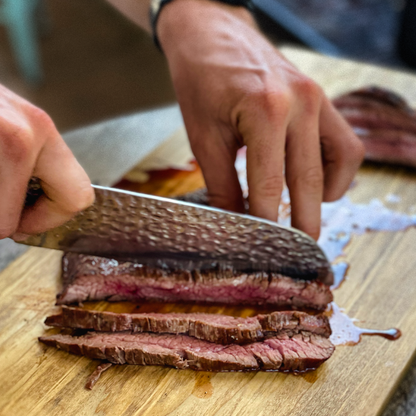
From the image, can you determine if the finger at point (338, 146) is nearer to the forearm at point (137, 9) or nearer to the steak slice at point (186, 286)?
the steak slice at point (186, 286)

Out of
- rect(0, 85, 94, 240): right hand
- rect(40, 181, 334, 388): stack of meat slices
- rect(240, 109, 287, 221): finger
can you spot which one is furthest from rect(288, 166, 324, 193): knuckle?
rect(0, 85, 94, 240): right hand

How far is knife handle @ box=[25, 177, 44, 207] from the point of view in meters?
1.63

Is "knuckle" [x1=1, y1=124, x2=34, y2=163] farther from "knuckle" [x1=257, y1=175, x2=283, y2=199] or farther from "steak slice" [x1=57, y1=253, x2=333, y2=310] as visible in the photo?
"knuckle" [x1=257, y1=175, x2=283, y2=199]

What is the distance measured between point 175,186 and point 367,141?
3.78 feet

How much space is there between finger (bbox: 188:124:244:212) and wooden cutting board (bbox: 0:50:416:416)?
482 mm

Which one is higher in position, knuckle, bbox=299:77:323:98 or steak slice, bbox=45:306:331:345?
knuckle, bbox=299:77:323:98

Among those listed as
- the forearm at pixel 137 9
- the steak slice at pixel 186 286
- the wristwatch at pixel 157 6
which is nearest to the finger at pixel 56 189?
the steak slice at pixel 186 286

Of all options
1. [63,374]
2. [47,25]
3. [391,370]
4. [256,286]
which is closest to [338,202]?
[256,286]

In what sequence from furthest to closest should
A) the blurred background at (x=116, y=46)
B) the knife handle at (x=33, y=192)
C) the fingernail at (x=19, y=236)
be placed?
the blurred background at (x=116, y=46)
the fingernail at (x=19, y=236)
the knife handle at (x=33, y=192)

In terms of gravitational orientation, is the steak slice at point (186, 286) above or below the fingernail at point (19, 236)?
below

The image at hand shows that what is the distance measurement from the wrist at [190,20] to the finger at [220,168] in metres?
0.48

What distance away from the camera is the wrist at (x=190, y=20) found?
2.28 metres

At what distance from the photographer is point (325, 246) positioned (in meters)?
2.33

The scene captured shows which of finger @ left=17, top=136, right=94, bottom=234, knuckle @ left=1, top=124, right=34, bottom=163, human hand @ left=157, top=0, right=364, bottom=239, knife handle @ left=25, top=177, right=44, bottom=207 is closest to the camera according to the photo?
knuckle @ left=1, top=124, right=34, bottom=163
